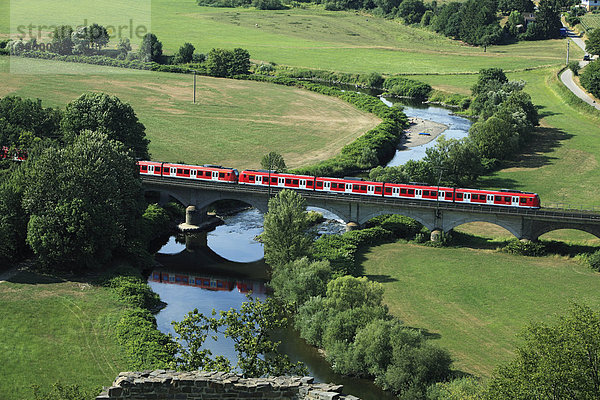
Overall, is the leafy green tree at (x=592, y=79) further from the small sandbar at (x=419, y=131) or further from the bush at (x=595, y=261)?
the bush at (x=595, y=261)

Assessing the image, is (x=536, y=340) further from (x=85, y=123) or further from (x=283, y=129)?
(x=283, y=129)

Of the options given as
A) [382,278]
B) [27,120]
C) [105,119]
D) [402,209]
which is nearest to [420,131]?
[402,209]

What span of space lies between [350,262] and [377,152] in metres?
55.1

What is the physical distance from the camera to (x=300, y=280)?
79688 mm

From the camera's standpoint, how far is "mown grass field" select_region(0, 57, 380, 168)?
147m

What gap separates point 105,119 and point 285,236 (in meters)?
40.5

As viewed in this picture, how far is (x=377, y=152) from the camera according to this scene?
5674 inches

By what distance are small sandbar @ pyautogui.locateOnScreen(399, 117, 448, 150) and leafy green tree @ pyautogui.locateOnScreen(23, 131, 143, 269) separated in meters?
77.4

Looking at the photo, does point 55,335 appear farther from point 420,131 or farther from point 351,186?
point 420,131

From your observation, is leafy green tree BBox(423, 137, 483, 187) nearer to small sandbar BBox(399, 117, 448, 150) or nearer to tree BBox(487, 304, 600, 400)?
small sandbar BBox(399, 117, 448, 150)

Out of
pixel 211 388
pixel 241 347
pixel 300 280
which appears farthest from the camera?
pixel 300 280

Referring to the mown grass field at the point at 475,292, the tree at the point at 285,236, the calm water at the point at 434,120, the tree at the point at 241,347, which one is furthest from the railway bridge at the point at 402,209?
the tree at the point at 241,347

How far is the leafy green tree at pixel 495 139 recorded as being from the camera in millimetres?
144250

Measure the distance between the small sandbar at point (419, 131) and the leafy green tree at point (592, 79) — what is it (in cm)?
3495
